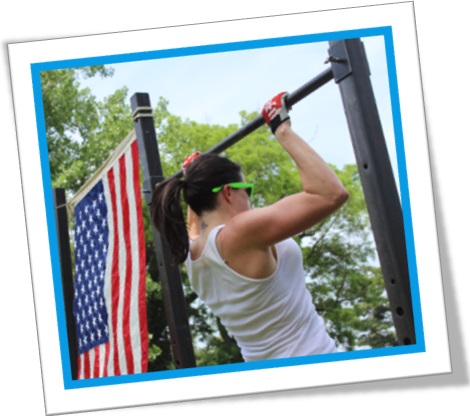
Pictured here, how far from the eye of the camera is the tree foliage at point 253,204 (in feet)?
17.4

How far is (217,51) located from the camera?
91.4 inches

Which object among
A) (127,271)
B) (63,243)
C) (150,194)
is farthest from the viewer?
(63,243)

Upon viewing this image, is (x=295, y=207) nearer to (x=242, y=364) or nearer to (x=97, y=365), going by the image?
(x=242, y=364)

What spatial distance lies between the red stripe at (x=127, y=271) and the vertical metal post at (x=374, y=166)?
126cm

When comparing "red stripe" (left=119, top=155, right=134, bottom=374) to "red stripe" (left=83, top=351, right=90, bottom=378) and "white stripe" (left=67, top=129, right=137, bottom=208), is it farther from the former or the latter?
"red stripe" (left=83, top=351, right=90, bottom=378)

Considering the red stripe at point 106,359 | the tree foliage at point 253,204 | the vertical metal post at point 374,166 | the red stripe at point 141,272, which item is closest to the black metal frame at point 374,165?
the vertical metal post at point 374,166

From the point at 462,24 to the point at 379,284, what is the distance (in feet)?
16.6

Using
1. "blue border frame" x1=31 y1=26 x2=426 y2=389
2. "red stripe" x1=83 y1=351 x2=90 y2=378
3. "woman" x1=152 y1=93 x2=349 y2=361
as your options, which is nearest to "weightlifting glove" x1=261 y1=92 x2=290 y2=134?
"woman" x1=152 y1=93 x2=349 y2=361

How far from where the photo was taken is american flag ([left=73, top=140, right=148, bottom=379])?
275cm

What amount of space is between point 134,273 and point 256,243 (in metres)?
0.98

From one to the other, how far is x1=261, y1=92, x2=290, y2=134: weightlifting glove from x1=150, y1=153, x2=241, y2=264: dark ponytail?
230 mm

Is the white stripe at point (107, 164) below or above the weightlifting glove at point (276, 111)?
above

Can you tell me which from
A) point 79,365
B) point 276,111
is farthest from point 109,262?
point 276,111

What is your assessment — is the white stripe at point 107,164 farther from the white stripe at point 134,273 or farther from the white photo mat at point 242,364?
the white photo mat at point 242,364
